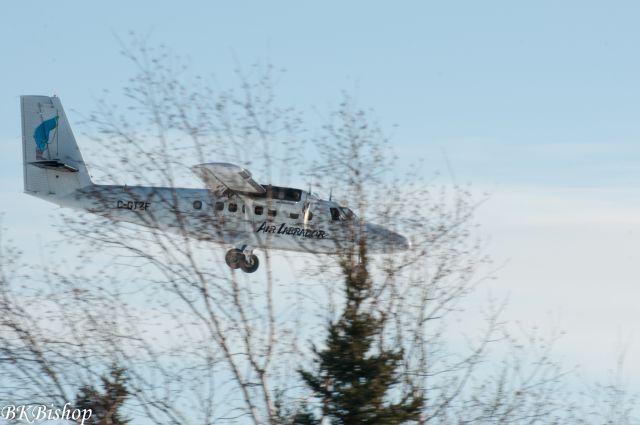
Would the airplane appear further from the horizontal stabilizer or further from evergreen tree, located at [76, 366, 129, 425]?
evergreen tree, located at [76, 366, 129, 425]

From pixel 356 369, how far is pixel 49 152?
23.3 m

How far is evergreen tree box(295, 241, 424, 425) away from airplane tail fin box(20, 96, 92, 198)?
20.9m

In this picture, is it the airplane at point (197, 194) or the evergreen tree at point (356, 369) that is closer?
the evergreen tree at point (356, 369)

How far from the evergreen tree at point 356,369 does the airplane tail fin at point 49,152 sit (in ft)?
68.5

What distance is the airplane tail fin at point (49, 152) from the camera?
36.8m

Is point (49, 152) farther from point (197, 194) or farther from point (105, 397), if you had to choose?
point (105, 397)

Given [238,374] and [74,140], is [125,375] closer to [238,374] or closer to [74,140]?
[238,374]

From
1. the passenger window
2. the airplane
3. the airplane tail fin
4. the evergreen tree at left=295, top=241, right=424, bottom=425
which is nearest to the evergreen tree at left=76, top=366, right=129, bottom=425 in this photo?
the evergreen tree at left=295, top=241, right=424, bottom=425

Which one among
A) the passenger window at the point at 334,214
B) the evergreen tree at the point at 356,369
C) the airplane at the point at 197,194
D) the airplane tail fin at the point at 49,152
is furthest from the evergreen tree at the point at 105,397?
the airplane tail fin at the point at 49,152

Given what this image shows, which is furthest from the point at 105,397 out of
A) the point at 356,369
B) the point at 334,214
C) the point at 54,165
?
the point at 54,165

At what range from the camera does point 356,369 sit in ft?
57.5

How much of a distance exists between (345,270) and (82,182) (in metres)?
21.4

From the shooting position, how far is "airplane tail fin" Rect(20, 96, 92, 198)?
121 ft

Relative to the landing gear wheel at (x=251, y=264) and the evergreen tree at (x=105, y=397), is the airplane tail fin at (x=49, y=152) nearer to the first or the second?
the landing gear wheel at (x=251, y=264)
